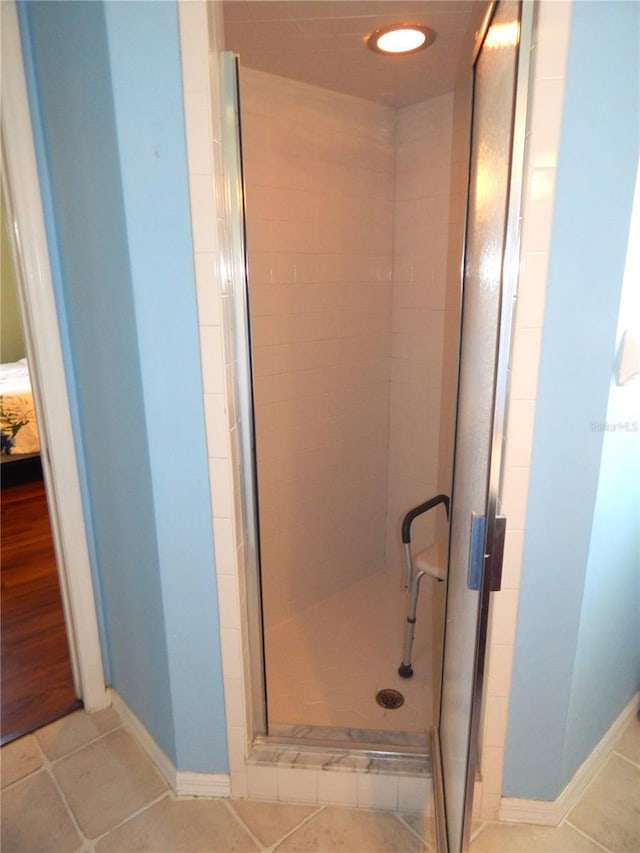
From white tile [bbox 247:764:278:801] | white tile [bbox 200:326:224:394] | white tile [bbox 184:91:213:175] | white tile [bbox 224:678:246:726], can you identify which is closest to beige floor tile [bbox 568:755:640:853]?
white tile [bbox 247:764:278:801]

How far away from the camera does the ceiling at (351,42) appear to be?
1.46m

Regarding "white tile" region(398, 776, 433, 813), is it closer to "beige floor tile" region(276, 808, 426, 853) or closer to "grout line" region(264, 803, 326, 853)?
"beige floor tile" region(276, 808, 426, 853)

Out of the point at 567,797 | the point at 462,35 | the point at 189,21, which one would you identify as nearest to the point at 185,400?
the point at 189,21

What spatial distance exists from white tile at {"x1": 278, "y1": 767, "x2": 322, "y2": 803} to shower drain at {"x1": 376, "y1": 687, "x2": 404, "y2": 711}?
45 cm

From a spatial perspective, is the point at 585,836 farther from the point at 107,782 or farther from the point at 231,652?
the point at 107,782

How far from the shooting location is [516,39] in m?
0.85

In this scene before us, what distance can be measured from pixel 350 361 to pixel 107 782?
5.88ft

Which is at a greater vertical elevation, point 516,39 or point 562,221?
point 516,39

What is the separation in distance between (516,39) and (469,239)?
548 mm

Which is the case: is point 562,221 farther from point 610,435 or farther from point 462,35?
point 462,35

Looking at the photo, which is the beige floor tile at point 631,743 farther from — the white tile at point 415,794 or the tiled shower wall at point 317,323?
the tiled shower wall at point 317,323

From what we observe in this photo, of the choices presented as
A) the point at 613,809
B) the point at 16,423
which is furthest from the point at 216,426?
the point at 16,423

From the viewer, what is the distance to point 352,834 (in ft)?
4.84

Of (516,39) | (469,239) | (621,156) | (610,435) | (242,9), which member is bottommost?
(610,435)
